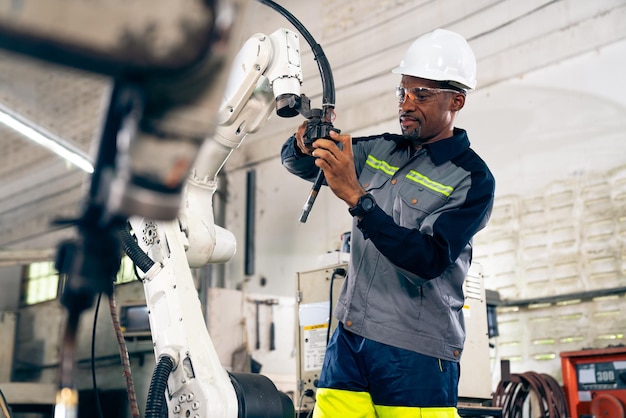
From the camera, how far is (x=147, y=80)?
1.78 feet

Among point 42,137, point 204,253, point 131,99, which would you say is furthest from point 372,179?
point 131,99

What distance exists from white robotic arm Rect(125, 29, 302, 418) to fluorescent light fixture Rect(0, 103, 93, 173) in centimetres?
132

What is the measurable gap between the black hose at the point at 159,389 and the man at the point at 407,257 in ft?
1.60

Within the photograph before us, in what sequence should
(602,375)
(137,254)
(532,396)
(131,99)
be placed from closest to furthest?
(131,99) → (137,254) → (602,375) → (532,396)

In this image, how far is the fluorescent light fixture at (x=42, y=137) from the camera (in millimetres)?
682

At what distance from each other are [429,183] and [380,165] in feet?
0.72

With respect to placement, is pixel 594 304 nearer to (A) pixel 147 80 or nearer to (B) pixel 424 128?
(B) pixel 424 128

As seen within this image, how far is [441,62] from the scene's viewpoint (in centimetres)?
245

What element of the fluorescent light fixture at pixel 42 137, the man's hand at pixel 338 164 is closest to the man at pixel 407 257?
the man's hand at pixel 338 164

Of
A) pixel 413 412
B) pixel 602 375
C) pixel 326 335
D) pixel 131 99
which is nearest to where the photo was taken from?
pixel 131 99

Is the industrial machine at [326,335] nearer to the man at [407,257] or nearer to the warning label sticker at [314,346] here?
the warning label sticker at [314,346]

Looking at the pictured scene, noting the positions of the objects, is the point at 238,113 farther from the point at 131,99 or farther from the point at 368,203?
the point at 131,99

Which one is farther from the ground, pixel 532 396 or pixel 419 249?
pixel 419 249

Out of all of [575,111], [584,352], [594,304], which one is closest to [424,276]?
[584,352]
